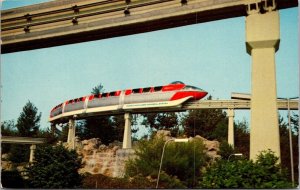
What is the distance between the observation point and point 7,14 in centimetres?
1179

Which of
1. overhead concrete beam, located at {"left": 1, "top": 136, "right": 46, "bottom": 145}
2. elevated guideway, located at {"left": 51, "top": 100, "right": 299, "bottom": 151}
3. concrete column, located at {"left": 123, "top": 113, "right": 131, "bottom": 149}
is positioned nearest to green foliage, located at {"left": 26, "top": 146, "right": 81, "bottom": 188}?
overhead concrete beam, located at {"left": 1, "top": 136, "right": 46, "bottom": 145}

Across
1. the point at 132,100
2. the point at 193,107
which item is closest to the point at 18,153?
the point at 132,100

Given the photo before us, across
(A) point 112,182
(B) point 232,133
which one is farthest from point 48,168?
(B) point 232,133

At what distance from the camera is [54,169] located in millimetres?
13008

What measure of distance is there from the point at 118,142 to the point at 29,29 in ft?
52.7

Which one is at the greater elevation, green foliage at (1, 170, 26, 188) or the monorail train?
the monorail train

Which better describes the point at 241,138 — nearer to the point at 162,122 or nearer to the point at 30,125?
the point at 162,122

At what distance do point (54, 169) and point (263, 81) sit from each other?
8.70 m

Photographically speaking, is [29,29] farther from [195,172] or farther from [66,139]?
[66,139]

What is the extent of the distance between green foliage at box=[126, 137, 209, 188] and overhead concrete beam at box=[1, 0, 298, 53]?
23.7 feet

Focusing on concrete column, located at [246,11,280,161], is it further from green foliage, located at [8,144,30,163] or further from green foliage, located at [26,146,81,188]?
green foliage, located at [8,144,30,163]

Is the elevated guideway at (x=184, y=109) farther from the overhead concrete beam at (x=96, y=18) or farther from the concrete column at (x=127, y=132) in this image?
the overhead concrete beam at (x=96, y=18)

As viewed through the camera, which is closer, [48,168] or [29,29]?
[29,29]

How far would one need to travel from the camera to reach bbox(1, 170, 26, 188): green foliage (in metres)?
10.8
